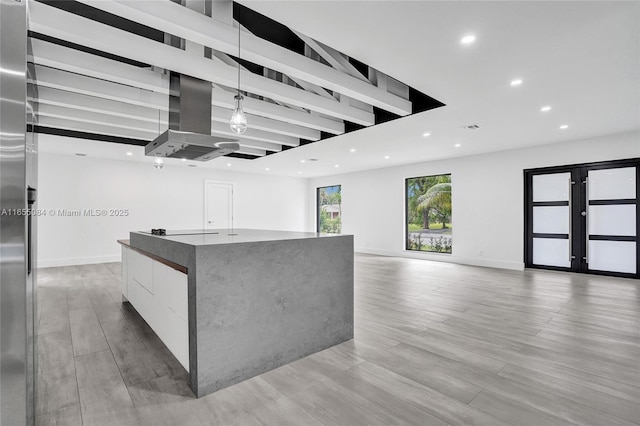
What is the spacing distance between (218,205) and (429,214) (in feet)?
20.0

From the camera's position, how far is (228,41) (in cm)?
244

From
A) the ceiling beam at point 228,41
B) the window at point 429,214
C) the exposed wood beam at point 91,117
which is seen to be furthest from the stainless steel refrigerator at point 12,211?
the window at point 429,214

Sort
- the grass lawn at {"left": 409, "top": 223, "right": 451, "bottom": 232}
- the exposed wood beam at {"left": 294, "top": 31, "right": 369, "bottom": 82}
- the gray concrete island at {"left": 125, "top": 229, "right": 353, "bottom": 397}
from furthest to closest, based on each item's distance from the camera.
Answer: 1. the grass lawn at {"left": 409, "top": 223, "right": 451, "bottom": 232}
2. the exposed wood beam at {"left": 294, "top": 31, "right": 369, "bottom": 82}
3. the gray concrete island at {"left": 125, "top": 229, "right": 353, "bottom": 397}

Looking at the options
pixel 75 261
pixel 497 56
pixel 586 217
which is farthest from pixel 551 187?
pixel 75 261

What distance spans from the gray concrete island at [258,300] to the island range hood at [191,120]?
1033 mm

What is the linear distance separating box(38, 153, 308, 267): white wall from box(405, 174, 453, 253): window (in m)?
5.13

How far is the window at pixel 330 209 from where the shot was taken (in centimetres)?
1062

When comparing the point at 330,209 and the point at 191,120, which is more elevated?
the point at 191,120

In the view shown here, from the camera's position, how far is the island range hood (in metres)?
3.10

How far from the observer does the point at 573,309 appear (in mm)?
3711

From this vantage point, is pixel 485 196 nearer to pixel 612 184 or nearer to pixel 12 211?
pixel 612 184

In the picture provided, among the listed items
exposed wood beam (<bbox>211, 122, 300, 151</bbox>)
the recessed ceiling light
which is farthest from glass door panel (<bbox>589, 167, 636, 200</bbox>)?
exposed wood beam (<bbox>211, 122, 300, 151</bbox>)

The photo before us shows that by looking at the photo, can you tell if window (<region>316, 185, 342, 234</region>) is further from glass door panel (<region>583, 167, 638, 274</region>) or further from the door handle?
glass door panel (<region>583, 167, 638, 274</region>)

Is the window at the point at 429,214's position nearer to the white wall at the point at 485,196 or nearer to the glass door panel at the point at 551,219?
the white wall at the point at 485,196
